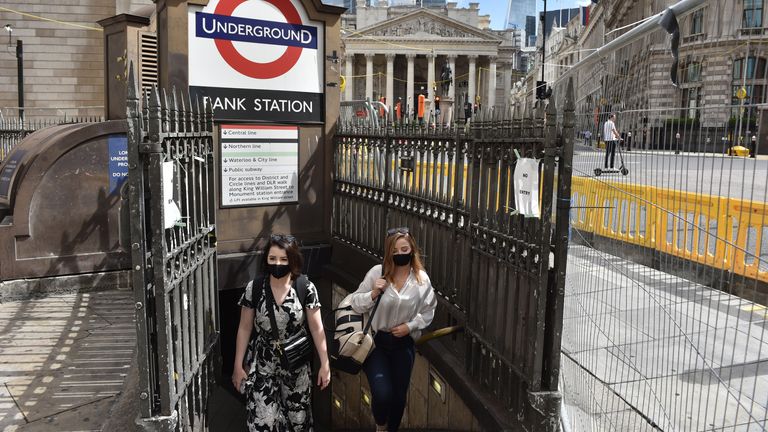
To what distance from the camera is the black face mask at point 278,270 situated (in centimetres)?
438

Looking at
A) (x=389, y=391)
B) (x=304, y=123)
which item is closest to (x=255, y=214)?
(x=304, y=123)

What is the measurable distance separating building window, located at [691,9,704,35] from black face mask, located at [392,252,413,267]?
2.50 meters

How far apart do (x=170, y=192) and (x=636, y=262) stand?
2.72 m

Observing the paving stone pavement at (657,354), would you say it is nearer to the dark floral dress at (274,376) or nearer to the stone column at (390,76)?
the dark floral dress at (274,376)

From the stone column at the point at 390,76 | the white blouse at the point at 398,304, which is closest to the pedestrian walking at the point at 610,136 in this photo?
the white blouse at the point at 398,304

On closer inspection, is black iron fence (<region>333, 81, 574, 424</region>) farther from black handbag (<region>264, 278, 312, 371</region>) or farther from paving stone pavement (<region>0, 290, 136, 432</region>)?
paving stone pavement (<region>0, 290, 136, 432</region>)

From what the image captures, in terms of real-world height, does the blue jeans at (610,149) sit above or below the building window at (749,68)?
below

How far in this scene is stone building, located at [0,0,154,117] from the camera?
28.4m

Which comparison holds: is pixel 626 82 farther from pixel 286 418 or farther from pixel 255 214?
pixel 255 214

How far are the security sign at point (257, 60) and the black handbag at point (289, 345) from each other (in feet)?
10.4

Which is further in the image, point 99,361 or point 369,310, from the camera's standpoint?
Result: point 99,361

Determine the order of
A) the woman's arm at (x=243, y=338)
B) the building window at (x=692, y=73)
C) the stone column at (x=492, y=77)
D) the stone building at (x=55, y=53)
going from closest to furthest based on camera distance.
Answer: the building window at (x=692, y=73)
the woman's arm at (x=243, y=338)
the stone building at (x=55, y=53)
the stone column at (x=492, y=77)

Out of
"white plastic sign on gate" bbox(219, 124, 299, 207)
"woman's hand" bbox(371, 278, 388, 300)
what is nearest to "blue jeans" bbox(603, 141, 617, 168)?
"woman's hand" bbox(371, 278, 388, 300)

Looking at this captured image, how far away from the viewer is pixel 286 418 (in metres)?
4.65
